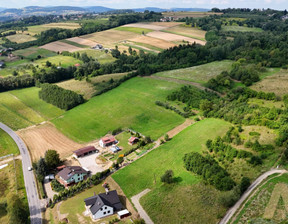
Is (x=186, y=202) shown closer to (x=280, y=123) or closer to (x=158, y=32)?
(x=280, y=123)

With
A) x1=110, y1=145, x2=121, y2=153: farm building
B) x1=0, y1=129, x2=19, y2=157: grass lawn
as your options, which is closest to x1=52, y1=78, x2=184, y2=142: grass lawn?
x1=110, y1=145, x2=121, y2=153: farm building

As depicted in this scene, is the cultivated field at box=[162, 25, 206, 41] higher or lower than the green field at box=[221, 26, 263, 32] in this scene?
lower

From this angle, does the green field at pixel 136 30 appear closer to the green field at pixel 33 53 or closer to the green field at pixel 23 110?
the green field at pixel 33 53

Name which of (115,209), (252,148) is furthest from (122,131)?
(252,148)

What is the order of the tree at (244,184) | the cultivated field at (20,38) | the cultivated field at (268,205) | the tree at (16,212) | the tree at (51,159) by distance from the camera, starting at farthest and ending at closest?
1. the cultivated field at (20,38)
2. the tree at (51,159)
3. the tree at (244,184)
4. the tree at (16,212)
5. the cultivated field at (268,205)

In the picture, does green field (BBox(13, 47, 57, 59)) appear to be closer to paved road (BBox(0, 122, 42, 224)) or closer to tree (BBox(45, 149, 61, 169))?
paved road (BBox(0, 122, 42, 224))

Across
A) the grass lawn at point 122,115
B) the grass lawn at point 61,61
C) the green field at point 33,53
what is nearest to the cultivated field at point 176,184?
the grass lawn at point 122,115

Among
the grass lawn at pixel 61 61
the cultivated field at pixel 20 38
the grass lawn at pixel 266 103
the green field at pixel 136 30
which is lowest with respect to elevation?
the grass lawn at pixel 61 61
